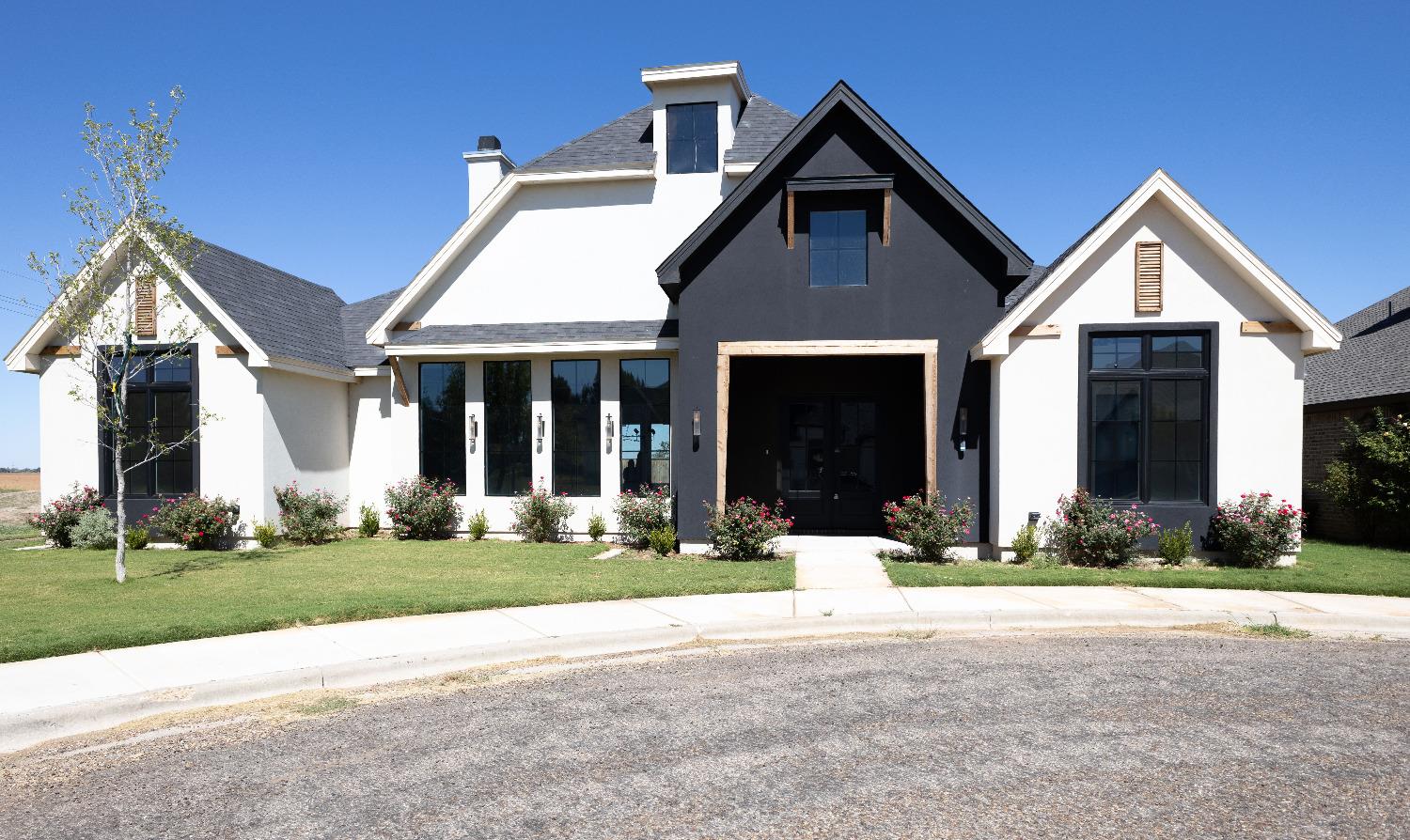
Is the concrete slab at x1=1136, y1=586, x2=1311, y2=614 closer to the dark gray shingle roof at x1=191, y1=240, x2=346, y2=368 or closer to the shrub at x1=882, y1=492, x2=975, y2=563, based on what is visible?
the shrub at x1=882, y1=492, x2=975, y2=563

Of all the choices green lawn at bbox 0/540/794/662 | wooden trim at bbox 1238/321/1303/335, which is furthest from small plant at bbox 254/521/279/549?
wooden trim at bbox 1238/321/1303/335

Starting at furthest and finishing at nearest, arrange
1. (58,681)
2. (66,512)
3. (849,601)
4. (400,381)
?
(400,381), (66,512), (849,601), (58,681)

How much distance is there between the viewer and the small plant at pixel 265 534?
15.2 m

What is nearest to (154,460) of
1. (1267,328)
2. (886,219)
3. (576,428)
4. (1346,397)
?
(576,428)

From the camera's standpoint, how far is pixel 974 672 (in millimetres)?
6867

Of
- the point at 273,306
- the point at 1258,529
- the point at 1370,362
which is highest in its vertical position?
the point at 273,306

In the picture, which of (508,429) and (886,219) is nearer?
(886,219)

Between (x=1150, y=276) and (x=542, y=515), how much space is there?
10.7 metres

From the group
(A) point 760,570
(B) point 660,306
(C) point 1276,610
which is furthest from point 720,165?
(C) point 1276,610

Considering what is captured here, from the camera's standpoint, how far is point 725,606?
946 cm

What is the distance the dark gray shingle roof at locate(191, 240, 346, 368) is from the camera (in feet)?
51.5

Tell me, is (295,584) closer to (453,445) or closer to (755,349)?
(453,445)

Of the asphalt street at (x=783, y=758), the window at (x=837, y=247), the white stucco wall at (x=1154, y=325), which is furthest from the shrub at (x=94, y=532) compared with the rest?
the white stucco wall at (x=1154, y=325)

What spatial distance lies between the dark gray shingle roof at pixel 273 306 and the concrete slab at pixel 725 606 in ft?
31.9
